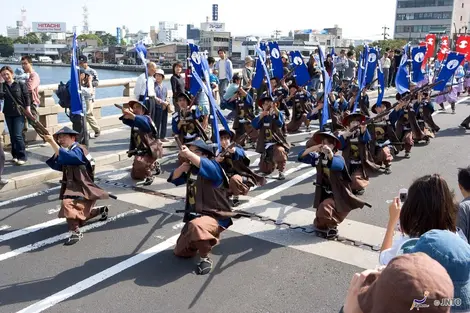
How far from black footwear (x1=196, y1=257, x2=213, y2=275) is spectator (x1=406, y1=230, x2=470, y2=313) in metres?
3.01

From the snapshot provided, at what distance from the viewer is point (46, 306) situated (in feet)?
13.9

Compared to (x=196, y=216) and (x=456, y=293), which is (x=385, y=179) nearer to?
(x=196, y=216)

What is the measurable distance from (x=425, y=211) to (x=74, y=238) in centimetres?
419

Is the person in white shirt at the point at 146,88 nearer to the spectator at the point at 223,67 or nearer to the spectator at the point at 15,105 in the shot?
the spectator at the point at 15,105

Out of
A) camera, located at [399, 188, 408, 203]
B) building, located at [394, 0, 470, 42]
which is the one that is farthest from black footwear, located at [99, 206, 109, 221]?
building, located at [394, 0, 470, 42]

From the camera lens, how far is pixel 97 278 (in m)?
4.75

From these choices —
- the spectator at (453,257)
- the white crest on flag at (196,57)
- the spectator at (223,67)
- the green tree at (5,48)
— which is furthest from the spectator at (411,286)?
the green tree at (5,48)

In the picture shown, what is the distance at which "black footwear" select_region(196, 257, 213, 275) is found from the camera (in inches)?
192

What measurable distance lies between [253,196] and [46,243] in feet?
10.5

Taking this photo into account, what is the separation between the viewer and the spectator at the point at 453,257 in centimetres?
209

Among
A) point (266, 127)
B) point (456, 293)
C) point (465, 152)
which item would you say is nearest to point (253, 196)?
point (266, 127)

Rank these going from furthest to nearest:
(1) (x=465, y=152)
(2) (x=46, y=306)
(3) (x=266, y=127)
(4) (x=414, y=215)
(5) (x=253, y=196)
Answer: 1. (1) (x=465, y=152)
2. (3) (x=266, y=127)
3. (5) (x=253, y=196)
4. (2) (x=46, y=306)
5. (4) (x=414, y=215)

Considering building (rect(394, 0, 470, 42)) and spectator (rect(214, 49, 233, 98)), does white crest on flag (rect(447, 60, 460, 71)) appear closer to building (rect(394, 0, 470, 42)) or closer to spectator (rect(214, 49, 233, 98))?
spectator (rect(214, 49, 233, 98))

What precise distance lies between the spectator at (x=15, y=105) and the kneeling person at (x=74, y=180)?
264 cm
